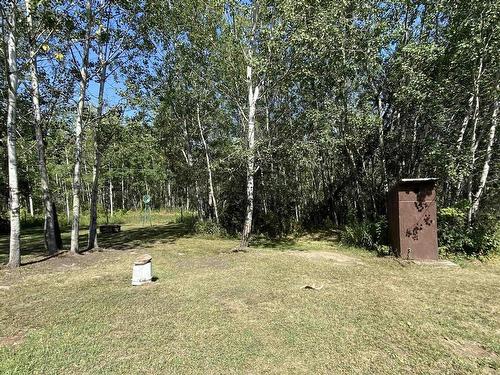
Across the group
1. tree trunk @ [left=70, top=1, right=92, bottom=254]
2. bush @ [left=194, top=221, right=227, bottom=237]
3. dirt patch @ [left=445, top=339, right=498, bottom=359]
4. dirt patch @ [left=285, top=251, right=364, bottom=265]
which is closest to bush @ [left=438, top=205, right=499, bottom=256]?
dirt patch @ [left=285, top=251, right=364, bottom=265]

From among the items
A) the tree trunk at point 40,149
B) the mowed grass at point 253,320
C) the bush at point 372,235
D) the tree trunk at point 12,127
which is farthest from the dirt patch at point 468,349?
the tree trunk at point 40,149

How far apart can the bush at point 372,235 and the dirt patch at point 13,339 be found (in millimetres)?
7667

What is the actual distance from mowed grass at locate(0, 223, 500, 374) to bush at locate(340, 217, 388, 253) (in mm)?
1804

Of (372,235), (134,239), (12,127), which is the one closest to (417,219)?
(372,235)

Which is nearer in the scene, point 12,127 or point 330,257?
point 12,127

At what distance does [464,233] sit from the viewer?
26.4 feet

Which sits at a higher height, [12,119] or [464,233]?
[12,119]

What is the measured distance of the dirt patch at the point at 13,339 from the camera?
138 inches

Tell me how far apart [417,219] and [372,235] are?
1.75 meters

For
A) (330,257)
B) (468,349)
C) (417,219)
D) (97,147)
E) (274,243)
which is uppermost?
(97,147)

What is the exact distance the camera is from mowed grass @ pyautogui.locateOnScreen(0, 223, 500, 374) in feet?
10.2

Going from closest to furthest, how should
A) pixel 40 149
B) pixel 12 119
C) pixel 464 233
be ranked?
pixel 12 119 → pixel 464 233 → pixel 40 149

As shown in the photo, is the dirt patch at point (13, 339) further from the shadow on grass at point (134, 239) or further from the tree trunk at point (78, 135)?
the shadow on grass at point (134, 239)

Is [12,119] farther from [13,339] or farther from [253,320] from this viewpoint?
[253,320]
